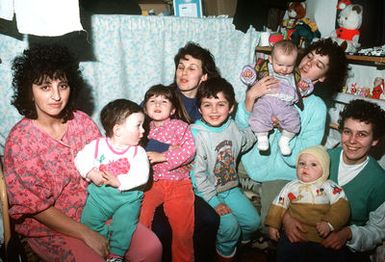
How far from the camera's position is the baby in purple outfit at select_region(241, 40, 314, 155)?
1.94 metres

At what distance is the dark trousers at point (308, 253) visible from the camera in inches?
63.4

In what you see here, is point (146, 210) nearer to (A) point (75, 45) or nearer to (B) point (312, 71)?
(A) point (75, 45)

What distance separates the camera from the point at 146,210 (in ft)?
5.90

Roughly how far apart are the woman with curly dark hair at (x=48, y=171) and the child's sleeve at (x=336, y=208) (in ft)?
3.16

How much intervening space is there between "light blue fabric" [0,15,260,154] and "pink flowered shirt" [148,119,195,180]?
1.74 feet

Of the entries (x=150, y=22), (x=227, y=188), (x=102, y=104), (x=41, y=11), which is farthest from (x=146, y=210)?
(x=150, y=22)

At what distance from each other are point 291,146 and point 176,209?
899 millimetres

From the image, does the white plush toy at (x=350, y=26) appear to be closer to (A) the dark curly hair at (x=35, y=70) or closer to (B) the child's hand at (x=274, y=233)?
(B) the child's hand at (x=274, y=233)

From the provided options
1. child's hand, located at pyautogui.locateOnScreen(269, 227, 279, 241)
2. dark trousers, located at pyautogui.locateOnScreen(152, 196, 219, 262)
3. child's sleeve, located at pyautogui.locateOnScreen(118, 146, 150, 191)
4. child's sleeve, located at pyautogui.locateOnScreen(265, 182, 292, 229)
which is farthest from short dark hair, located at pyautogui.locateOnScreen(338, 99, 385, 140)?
child's sleeve, located at pyautogui.locateOnScreen(118, 146, 150, 191)

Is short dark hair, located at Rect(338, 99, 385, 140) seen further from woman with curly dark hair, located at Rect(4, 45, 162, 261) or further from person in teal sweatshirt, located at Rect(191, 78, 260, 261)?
woman with curly dark hair, located at Rect(4, 45, 162, 261)

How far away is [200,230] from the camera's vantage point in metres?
1.83

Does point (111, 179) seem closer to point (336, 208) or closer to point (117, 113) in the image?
point (117, 113)

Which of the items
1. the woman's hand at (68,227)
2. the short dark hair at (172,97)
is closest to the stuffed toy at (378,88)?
the short dark hair at (172,97)

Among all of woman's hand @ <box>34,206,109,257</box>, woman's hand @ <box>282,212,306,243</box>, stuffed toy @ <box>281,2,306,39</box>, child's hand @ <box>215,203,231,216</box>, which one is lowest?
woman's hand @ <box>282,212,306,243</box>
